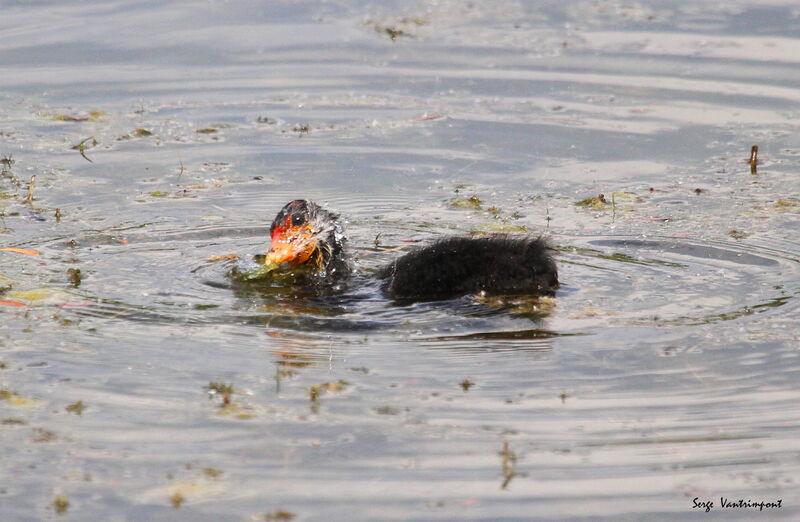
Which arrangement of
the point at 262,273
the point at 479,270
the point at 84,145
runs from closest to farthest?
the point at 479,270
the point at 262,273
the point at 84,145

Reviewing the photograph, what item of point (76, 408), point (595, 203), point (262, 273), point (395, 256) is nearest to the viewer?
point (76, 408)

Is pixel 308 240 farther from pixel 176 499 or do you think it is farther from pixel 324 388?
pixel 176 499

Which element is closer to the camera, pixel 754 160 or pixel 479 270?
pixel 479 270

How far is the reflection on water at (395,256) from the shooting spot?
15.1 feet

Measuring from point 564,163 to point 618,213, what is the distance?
1323 mm

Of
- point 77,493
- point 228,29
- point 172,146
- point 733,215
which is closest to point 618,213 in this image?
point 733,215

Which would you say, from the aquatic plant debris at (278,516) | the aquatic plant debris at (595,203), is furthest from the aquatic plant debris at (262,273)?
the aquatic plant debris at (278,516)

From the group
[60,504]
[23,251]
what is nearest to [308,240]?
[23,251]

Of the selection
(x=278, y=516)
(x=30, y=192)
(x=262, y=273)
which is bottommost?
(x=278, y=516)

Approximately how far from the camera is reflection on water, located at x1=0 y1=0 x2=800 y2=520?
181 inches

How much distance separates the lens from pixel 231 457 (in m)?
4.66

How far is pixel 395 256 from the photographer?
7.67 meters

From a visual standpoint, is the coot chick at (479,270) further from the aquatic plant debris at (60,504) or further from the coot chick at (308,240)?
the aquatic plant debris at (60,504)

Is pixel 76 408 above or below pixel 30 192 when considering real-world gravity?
below
